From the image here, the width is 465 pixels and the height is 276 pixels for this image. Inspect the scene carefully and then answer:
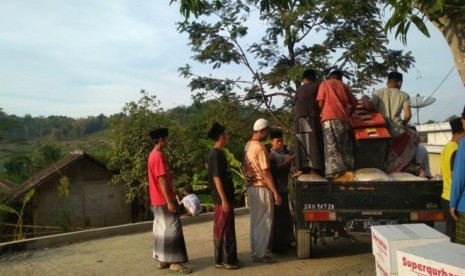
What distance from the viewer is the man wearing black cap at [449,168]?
18.5 ft

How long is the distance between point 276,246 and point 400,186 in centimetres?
219

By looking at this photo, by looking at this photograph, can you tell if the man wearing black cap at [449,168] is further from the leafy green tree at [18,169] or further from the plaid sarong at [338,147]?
the leafy green tree at [18,169]

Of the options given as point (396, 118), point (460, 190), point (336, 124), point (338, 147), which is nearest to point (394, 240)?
point (460, 190)

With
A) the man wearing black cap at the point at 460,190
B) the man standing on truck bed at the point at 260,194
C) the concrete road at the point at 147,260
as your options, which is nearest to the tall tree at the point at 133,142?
the concrete road at the point at 147,260

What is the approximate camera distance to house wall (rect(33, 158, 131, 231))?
56.6ft

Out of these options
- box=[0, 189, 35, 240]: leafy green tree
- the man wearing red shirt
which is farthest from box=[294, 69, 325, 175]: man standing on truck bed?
box=[0, 189, 35, 240]: leafy green tree

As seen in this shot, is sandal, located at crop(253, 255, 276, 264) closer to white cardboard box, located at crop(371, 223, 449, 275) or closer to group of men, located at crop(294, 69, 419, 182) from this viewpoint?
group of men, located at crop(294, 69, 419, 182)

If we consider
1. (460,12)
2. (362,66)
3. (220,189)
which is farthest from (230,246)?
(362,66)

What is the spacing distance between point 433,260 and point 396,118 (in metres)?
4.66

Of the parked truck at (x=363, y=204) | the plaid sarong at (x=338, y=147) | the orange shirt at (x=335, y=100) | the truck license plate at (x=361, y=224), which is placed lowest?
the truck license plate at (x=361, y=224)

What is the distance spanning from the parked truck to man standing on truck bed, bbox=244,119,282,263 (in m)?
0.60

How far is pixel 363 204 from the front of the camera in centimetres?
596

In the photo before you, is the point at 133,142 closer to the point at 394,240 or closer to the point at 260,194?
the point at 260,194

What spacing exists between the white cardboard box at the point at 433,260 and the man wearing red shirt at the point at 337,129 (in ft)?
11.4
